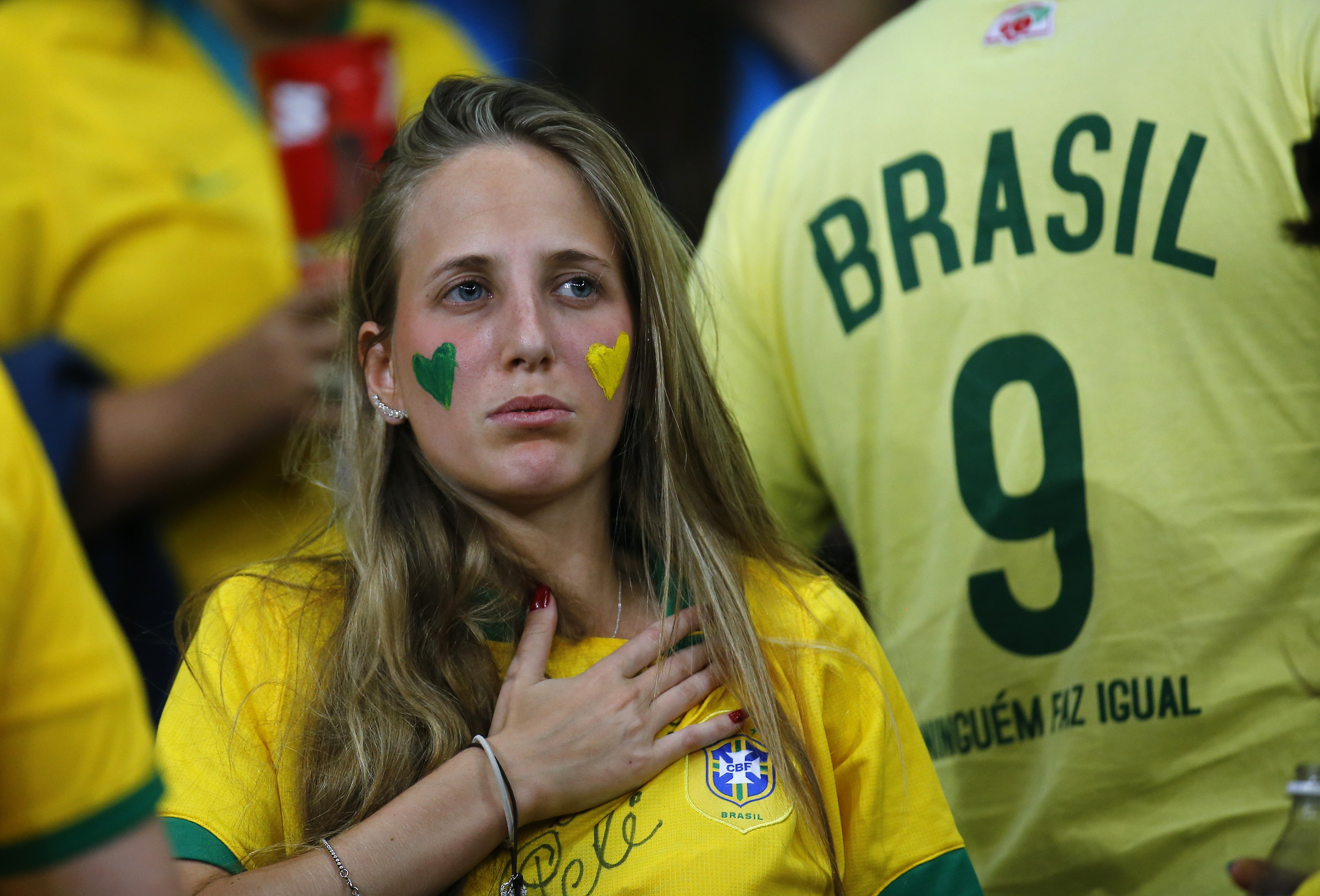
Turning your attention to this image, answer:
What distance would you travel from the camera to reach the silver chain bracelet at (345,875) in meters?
1.45

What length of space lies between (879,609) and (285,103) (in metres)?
1.41

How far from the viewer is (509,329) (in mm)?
1720

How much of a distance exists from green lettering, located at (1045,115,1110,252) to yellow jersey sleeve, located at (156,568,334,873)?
115 cm

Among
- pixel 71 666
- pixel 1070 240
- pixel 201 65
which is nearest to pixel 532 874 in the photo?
pixel 71 666

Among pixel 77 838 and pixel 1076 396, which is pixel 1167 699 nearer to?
pixel 1076 396

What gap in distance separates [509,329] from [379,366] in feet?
0.85

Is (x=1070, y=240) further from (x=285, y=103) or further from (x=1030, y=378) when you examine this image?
(x=285, y=103)

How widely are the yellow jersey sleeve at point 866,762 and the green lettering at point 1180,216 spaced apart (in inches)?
26.4

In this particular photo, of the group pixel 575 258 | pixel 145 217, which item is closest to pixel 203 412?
pixel 145 217

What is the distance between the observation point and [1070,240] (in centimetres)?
195

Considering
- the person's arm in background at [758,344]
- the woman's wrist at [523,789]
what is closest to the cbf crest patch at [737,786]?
the woman's wrist at [523,789]

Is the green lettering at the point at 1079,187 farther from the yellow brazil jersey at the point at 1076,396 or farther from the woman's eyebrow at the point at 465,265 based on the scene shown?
the woman's eyebrow at the point at 465,265

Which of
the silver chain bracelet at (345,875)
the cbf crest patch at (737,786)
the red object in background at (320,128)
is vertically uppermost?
the red object in background at (320,128)

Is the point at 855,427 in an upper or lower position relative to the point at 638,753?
upper
